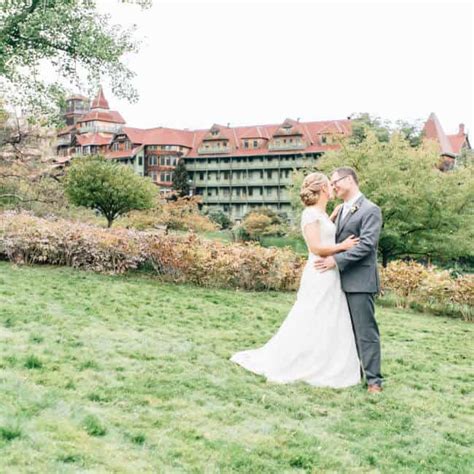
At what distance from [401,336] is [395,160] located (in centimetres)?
1399

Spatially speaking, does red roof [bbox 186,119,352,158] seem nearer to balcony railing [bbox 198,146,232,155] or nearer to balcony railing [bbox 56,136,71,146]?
balcony railing [bbox 198,146,232,155]

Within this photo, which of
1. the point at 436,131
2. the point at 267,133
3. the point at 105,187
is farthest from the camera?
the point at 267,133

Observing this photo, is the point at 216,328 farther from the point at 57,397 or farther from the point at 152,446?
the point at 152,446

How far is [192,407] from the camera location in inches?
175

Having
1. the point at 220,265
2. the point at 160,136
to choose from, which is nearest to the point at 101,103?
the point at 160,136

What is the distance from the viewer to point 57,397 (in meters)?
4.28

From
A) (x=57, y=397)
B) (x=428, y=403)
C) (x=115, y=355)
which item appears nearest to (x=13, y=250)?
(x=115, y=355)

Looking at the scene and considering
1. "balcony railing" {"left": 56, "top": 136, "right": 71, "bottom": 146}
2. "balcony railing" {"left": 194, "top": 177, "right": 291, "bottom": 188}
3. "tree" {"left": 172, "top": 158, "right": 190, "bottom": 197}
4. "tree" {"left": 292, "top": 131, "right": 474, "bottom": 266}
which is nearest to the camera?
"tree" {"left": 292, "top": 131, "right": 474, "bottom": 266}

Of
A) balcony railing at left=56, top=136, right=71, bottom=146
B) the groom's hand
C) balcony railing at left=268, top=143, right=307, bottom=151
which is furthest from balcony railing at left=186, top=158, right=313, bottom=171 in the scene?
the groom's hand

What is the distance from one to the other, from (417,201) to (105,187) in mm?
11862

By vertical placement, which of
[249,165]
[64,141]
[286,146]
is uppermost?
[64,141]

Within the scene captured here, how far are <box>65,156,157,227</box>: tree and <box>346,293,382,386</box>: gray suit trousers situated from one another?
1950 cm

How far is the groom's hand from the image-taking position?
5312mm

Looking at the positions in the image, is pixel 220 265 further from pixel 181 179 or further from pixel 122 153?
pixel 122 153
